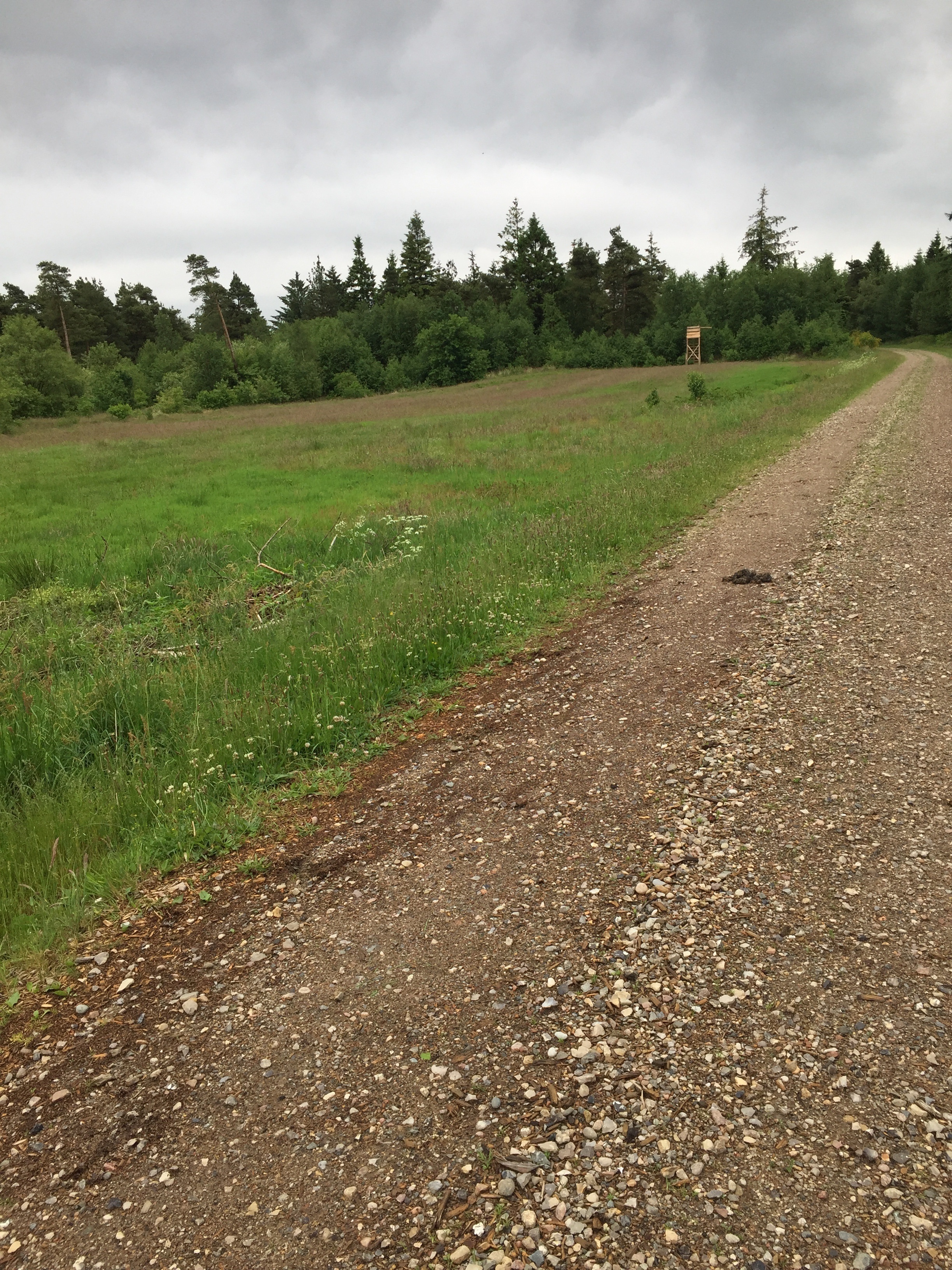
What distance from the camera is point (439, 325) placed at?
259ft

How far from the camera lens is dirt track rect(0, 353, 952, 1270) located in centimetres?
268

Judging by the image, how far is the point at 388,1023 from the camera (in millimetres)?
3598

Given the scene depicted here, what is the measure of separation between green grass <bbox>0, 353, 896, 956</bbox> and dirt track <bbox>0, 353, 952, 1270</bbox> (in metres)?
0.88

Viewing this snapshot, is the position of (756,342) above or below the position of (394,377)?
above

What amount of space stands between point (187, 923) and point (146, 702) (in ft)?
10.8

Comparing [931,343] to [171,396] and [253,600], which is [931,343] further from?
[253,600]

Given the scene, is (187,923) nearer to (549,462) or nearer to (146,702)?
(146,702)

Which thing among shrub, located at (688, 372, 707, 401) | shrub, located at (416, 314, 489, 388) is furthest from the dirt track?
shrub, located at (416, 314, 489, 388)

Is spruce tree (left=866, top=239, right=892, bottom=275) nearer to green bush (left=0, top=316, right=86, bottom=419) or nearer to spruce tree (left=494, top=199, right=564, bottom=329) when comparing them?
spruce tree (left=494, top=199, right=564, bottom=329)

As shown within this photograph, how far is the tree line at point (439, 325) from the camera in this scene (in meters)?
70.9

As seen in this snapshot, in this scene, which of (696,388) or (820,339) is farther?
(820,339)

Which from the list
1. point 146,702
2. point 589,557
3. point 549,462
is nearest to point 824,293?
point 549,462

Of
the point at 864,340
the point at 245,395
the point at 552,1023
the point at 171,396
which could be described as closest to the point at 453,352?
the point at 245,395

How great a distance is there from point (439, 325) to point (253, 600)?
248 feet
